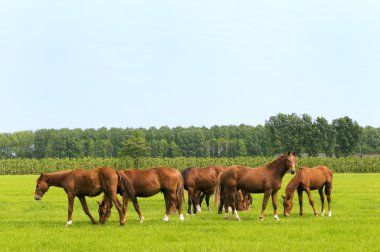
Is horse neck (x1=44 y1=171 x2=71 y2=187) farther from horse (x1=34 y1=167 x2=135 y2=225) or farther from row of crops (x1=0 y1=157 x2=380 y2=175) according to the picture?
row of crops (x1=0 y1=157 x2=380 y2=175)

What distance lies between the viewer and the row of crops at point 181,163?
4063 inches

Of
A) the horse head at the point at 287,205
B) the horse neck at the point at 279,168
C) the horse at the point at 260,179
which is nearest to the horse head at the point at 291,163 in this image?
the horse at the point at 260,179

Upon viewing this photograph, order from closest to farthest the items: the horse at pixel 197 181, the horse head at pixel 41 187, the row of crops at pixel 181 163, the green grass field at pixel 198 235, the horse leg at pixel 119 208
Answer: the green grass field at pixel 198 235
the horse leg at pixel 119 208
the horse head at pixel 41 187
the horse at pixel 197 181
the row of crops at pixel 181 163

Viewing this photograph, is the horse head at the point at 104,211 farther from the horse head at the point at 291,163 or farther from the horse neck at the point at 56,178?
the horse head at the point at 291,163

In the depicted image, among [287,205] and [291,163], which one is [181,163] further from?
[291,163]

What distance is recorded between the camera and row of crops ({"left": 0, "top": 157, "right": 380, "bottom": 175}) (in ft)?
339

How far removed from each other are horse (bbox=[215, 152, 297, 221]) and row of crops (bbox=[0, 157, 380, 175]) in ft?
262

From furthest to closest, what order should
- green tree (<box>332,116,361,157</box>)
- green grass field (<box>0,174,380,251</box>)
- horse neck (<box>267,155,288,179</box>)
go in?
1. green tree (<box>332,116,361,157</box>)
2. horse neck (<box>267,155,288,179</box>)
3. green grass field (<box>0,174,380,251</box>)

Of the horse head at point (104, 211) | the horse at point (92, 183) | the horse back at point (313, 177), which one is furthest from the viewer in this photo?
the horse back at point (313, 177)

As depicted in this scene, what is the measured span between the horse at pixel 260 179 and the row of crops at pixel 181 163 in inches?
3139

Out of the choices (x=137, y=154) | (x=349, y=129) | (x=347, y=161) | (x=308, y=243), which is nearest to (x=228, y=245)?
(x=308, y=243)

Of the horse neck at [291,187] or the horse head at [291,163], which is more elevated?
the horse head at [291,163]

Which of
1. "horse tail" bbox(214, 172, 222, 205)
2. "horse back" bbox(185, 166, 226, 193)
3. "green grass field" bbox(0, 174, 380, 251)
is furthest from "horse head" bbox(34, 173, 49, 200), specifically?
"horse back" bbox(185, 166, 226, 193)

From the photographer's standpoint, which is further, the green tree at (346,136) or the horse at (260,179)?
the green tree at (346,136)
